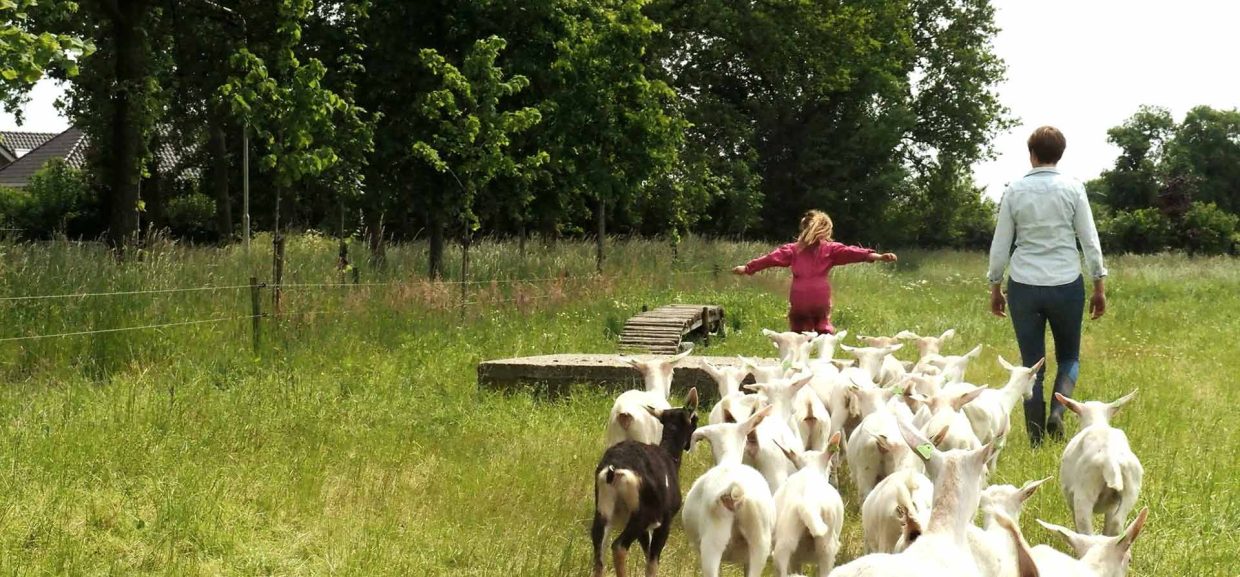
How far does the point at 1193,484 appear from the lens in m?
6.95

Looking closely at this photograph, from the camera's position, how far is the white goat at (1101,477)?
546 cm

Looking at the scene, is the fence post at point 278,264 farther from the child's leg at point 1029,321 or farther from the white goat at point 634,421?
the child's leg at point 1029,321

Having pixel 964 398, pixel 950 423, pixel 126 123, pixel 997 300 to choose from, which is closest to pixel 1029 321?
pixel 997 300

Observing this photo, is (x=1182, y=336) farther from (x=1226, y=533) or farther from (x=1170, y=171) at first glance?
(x=1170, y=171)

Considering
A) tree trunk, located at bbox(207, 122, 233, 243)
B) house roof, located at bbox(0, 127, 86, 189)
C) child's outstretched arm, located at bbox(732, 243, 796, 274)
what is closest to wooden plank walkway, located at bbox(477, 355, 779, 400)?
child's outstretched arm, located at bbox(732, 243, 796, 274)

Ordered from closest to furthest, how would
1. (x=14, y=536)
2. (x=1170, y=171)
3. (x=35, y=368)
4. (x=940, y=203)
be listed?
1. (x=14, y=536)
2. (x=35, y=368)
3. (x=940, y=203)
4. (x=1170, y=171)

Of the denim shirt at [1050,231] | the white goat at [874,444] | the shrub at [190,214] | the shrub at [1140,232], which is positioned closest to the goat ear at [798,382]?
the white goat at [874,444]

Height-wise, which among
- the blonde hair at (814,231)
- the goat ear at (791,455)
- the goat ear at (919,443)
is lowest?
the goat ear at (791,455)

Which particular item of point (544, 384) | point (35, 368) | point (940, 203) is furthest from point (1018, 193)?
point (940, 203)

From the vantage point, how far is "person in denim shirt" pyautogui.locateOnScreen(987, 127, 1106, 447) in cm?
746

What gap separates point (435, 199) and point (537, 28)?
9.91 feet

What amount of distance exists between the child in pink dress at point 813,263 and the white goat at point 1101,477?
12.0ft

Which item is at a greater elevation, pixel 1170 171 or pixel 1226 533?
pixel 1170 171

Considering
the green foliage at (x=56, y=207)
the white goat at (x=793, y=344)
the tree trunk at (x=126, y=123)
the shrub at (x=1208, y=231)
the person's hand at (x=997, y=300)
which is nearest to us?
the person's hand at (x=997, y=300)
